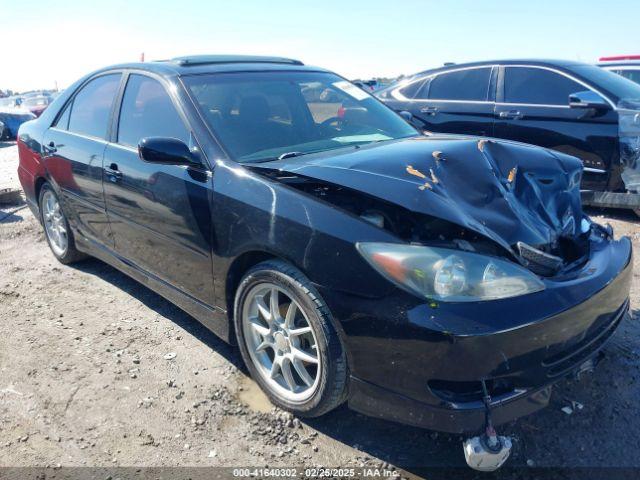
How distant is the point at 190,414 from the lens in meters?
2.67

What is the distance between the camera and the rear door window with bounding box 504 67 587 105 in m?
5.71

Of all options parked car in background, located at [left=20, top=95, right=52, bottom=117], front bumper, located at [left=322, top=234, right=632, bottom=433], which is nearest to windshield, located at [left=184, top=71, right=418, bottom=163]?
front bumper, located at [left=322, top=234, right=632, bottom=433]

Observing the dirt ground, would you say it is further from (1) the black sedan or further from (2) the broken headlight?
(2) the broken headlight

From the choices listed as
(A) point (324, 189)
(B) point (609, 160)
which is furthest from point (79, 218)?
(B) point (609, 160)

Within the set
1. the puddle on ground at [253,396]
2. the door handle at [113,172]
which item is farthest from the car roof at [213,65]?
the puddle on ground at [253,396]

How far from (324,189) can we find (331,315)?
57 cm

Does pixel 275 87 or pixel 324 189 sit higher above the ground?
pixel 275 87

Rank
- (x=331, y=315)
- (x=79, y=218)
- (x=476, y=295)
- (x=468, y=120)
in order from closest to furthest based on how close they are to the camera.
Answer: (x=476, y=295) → (x=331, y=315) → (x=79, y=218) → (x=468, y=120)

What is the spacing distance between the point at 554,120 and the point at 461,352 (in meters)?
4.56

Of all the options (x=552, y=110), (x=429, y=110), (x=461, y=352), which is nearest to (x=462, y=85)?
(x=429, y=110)

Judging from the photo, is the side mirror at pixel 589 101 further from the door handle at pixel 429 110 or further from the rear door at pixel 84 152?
the rear door at pixel 84 152

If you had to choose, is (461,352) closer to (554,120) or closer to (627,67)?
(554,120)

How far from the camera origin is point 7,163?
11.2 meters

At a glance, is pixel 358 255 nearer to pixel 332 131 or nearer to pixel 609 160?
pixel 332 131
